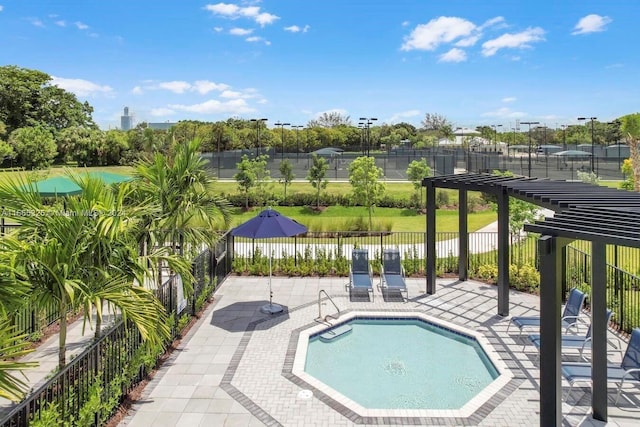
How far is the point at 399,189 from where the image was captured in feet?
110

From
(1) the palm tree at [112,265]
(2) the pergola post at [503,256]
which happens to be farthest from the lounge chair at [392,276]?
(1) the palm tree at [112,265]

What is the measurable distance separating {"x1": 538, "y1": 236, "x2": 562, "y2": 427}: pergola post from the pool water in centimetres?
165

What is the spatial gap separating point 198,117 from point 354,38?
52.9 metres

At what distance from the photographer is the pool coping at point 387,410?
612cm

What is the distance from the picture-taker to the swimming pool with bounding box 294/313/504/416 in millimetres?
6700

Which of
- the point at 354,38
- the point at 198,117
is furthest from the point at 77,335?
the point at 198,117

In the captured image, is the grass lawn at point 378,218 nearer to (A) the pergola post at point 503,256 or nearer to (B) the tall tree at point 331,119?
(A) the pergola post at point 503,256

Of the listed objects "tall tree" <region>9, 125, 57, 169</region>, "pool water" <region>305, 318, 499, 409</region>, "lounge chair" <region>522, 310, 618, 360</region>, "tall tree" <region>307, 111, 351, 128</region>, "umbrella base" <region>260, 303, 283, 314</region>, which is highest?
"tall tree" <region>307, 111, 351, 128</region>

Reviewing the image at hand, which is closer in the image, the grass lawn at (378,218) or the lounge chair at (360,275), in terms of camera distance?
the lounge chair at (360,275)

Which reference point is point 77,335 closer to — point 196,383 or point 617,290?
point 196,383

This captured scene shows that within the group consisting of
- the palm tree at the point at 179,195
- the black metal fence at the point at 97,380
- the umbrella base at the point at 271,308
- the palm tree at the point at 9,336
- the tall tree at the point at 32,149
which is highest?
the tall tree at the point at 32,149

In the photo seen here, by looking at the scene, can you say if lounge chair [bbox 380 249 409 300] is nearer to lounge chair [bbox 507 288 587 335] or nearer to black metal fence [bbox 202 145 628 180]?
lounge chair [bbox 507 288 587 335]

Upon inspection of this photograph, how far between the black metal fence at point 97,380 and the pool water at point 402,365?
2.70m

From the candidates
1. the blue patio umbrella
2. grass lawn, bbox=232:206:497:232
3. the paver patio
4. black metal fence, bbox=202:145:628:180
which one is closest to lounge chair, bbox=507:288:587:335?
the paver patio
